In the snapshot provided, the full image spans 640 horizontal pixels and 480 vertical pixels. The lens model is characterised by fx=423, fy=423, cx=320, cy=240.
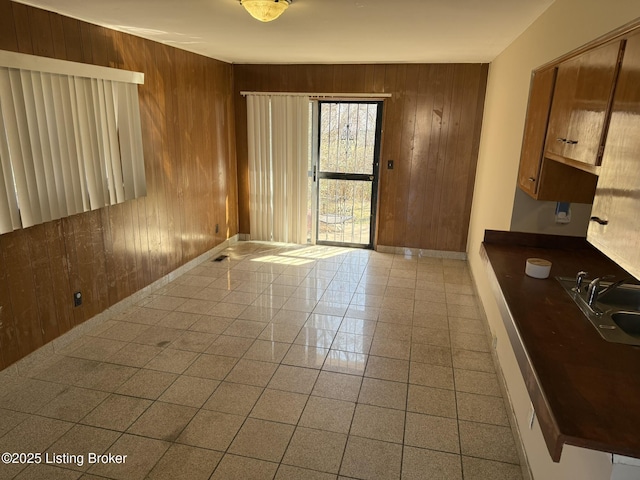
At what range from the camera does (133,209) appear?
385 cm

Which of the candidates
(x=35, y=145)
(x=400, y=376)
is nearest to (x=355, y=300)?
(x=400, y=376)

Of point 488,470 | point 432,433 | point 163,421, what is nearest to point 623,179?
point 488,470

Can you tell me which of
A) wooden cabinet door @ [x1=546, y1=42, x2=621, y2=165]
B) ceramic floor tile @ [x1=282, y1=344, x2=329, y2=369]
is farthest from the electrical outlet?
ceramic floor tile @ [x1=282, y1=344, x2=329, y2=369]

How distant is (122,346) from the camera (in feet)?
10.7

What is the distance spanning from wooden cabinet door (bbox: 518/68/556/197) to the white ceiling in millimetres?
472

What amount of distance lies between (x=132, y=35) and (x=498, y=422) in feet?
13.4

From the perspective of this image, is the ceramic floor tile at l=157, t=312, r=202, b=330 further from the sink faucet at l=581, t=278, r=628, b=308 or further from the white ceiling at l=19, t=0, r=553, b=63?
the sink faucet at l=581, t=278, r=628, b=308

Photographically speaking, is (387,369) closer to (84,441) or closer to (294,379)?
(294,379)

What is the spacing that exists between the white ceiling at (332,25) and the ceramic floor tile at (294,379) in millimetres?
2386

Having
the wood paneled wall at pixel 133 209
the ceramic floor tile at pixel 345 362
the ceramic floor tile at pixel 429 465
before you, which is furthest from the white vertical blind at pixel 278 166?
the ceramic floor tile at pixel 429 465

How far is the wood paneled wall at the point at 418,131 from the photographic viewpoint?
5.08 metres

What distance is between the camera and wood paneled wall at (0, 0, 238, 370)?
109 inches

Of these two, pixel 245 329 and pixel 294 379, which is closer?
pixel 294 379

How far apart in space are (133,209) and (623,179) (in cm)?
366
